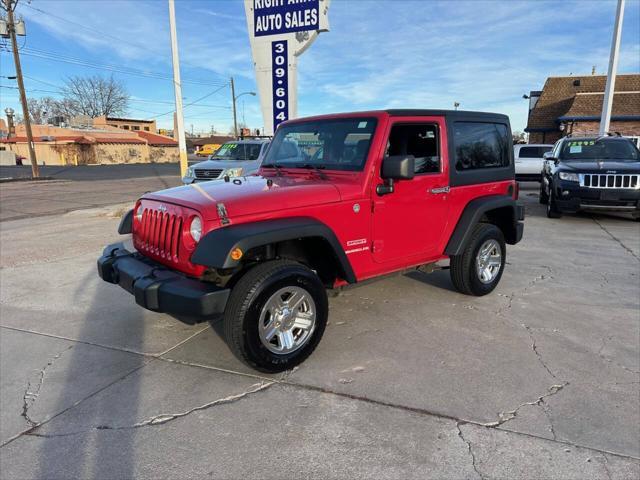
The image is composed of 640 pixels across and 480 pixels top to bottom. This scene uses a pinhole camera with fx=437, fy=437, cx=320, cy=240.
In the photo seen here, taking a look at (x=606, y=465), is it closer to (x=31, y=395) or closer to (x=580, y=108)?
(x=31, y=395)

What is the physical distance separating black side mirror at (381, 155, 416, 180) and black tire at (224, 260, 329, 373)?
40.8 inches

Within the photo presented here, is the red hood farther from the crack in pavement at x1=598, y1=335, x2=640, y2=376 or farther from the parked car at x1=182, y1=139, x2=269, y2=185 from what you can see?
the parked car at x1=182, y1=139, x2=269, y2=185

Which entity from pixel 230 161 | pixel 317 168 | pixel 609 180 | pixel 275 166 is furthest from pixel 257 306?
pixel 230 161

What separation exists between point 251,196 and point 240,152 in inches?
390

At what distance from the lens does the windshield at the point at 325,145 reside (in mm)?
3725

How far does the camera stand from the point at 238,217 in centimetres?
298

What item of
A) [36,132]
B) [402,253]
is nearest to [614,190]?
[402,253]

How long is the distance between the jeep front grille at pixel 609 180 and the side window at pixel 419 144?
6.35 meters

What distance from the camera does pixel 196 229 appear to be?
3.02 metres

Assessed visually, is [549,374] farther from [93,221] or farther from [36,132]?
[36,132]

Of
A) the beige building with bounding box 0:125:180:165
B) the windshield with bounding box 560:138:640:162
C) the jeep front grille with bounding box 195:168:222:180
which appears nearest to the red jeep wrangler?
the windshield with bounding box 560:138:640:162

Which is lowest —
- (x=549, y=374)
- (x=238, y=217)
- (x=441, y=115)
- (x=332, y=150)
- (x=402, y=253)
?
(x=549, y=374)

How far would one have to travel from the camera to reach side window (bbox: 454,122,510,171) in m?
4.37

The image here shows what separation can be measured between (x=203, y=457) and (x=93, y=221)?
360 inches
